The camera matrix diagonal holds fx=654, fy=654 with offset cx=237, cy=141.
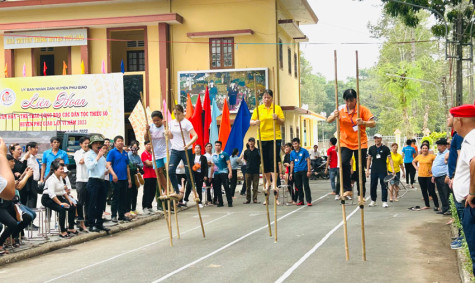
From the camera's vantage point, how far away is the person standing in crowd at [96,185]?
14844 mm

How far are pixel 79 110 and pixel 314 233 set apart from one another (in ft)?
83.9

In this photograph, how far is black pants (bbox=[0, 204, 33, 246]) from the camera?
11.6 meters

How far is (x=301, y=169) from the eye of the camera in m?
20.7

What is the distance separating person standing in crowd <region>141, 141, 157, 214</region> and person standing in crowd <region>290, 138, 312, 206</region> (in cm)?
457

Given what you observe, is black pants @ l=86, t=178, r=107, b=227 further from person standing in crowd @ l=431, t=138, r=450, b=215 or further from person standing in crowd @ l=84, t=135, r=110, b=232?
person standing in crowd @ l=431, t=138, r=450, b=215

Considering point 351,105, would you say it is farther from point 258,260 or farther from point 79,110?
point 79,110

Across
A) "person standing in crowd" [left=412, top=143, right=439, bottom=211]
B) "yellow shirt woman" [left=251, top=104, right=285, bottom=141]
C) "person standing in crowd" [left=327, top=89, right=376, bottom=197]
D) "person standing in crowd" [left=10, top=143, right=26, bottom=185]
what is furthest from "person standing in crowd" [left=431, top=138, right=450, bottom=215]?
"person standing in crowd" [left=10, top=143, right=26, bottom=185]

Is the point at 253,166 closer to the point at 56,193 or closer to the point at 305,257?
the point at 56,193

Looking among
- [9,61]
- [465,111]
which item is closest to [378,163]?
[465,111]

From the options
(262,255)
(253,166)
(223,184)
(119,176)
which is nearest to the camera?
(262,255)

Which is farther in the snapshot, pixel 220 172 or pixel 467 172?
pixel 220 172

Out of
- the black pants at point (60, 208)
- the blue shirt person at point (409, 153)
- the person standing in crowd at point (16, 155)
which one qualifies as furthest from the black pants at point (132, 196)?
the blue shirt person at point (409, 153)

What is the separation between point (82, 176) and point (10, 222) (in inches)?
140

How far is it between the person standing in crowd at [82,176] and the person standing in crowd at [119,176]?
90cm
